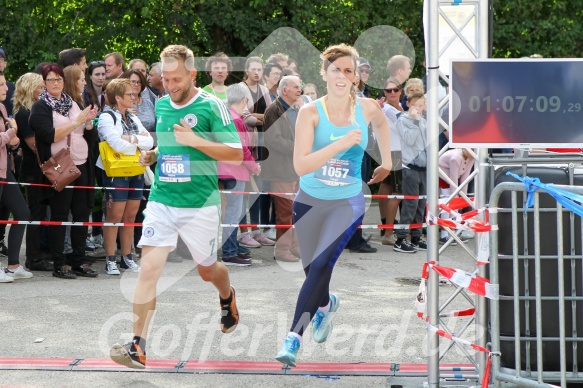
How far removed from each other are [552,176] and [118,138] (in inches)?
217

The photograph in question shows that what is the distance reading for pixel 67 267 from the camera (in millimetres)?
10008

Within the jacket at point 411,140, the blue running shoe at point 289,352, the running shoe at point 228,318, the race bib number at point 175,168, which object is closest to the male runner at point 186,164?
the race bib number at point 175,168

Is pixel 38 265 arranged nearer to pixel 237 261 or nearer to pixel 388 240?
pixel 237 261

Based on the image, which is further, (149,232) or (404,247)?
(404,247)

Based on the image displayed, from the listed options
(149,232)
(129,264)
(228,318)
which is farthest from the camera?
(129,264)

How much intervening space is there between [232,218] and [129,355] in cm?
498

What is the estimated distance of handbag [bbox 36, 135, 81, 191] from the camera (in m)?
9.70

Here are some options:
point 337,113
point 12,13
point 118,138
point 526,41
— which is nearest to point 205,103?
point 337,113

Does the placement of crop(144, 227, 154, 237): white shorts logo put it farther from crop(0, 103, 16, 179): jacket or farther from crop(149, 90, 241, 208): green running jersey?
crop(0, 103, 16, 179): jacket

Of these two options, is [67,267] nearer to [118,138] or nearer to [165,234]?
[118,138]

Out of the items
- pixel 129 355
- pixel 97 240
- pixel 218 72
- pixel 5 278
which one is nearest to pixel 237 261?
pixel 97 240

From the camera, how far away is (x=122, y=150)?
993cm

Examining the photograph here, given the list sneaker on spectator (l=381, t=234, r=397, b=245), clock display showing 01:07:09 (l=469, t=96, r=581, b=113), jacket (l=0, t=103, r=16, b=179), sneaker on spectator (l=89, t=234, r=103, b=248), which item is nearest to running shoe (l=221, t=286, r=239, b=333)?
clock display showing 01:07:09 (l=469, t=96, r=581, b=113)

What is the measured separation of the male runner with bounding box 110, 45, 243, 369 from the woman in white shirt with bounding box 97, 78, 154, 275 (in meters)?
3.02
